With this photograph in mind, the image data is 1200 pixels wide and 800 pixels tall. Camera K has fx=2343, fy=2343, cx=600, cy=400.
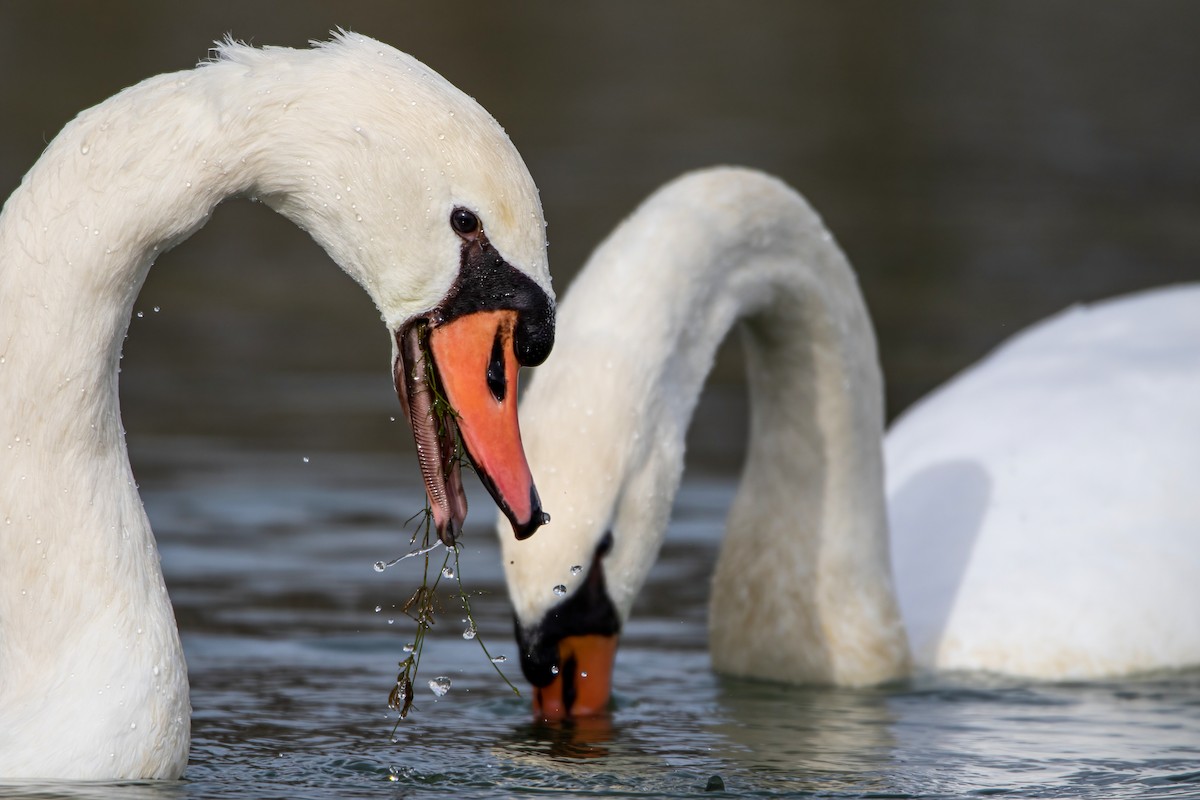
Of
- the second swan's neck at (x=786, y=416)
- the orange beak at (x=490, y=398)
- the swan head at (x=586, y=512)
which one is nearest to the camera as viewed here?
the orange beak at (x=490, y=398)

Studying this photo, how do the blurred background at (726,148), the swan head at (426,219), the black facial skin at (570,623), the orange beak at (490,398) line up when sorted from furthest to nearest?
the blurred background at (726,148) < the black facial skin at (570,623) < the orange beak at (490,398) < the swan head at (426,219)

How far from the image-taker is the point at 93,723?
4.35 meters

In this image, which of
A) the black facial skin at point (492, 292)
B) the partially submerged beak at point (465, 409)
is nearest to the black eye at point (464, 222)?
the black facial skin at point (492, 292)

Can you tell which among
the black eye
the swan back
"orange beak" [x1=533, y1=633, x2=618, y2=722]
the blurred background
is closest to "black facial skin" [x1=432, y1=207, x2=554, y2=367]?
the black eye

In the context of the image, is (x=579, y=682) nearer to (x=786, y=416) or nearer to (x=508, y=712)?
(x=508, y=712)

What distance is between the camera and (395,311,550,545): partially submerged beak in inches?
170

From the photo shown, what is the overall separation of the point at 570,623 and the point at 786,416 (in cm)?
152

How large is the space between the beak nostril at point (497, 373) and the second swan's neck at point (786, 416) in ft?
5.17

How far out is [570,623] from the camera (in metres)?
5.60

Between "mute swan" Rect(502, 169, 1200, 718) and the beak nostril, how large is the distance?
106cm

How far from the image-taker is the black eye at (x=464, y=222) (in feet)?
13.8

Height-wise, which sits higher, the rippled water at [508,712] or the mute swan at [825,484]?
the mute swan at [825,484]

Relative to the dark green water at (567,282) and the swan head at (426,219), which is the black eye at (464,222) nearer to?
the swan head at (426,219)

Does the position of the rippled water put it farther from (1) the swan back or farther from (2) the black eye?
(2) the black eye
